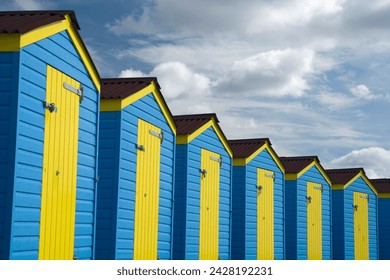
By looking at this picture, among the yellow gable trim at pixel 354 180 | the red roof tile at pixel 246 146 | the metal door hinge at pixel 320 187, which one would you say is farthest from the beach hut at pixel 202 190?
the yellow gable trim at pixel 354 180

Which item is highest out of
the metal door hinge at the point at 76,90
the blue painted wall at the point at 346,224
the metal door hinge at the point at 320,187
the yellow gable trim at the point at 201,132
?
the yellow gable trim at the point at 201,132

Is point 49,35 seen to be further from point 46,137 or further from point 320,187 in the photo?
point 320,187

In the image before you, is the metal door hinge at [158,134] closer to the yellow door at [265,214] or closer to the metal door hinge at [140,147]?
the metal door hinge at [140,147]

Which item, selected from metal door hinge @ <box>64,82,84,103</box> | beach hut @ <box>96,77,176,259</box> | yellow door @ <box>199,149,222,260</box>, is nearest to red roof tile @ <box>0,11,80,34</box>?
Result: metal door hinge @ <box>64,82,84,103</box>

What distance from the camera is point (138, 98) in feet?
42.1

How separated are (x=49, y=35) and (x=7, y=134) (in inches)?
72.7

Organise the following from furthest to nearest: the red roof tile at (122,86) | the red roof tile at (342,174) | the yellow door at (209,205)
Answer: the red roof tile at (342,174) < the yellow door at (209,205) < the red roof tile at (122,86)

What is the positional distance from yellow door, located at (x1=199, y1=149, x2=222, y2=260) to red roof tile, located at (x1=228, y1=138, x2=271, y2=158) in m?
1.82

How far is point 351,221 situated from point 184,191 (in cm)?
1255

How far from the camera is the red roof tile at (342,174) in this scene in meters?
25.3

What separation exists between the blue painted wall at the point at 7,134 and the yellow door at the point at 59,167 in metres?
0.86

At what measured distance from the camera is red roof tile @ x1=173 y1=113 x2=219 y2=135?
15.6 metres

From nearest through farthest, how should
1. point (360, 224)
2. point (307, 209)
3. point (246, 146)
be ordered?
point (246, 146) < point (307, 209) < point (360, 224)

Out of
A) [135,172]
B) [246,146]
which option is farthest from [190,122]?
[135,172]
